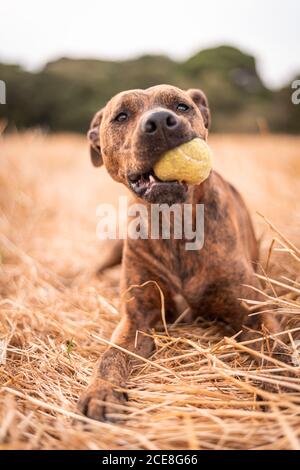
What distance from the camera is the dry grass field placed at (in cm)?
179

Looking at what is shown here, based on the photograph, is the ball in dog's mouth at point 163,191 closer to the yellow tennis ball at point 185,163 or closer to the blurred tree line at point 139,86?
the yellow tennis ball at point 185,163

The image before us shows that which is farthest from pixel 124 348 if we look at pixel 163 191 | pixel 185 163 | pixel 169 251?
pixel 185 163

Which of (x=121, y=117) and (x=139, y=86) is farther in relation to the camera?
(x=139, y=86)

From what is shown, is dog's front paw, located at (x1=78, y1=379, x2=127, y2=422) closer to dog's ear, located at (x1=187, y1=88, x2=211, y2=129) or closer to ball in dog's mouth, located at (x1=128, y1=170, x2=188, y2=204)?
ball in dog's mouth, located at (x1=128, y1=170, x2=188, y2=204)

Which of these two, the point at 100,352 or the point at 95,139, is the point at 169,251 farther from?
the point at 95,139

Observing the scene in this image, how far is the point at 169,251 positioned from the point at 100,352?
0.76 meters

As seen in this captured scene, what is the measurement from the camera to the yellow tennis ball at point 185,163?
2.26 metres

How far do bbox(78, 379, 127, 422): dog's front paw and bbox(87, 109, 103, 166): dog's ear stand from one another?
5.49ft

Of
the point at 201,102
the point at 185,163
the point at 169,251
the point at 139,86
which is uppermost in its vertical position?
the point at 139,86

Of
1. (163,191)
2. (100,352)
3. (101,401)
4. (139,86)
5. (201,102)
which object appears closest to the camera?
(101,401)

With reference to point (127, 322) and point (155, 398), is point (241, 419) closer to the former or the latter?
point (155, 398)

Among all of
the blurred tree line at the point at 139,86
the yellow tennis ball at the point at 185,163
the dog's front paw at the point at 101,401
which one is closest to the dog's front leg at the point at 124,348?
the dog's front paw at the point at 101,401

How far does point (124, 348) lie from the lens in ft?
8.16

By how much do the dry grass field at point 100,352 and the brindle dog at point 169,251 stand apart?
14cm
